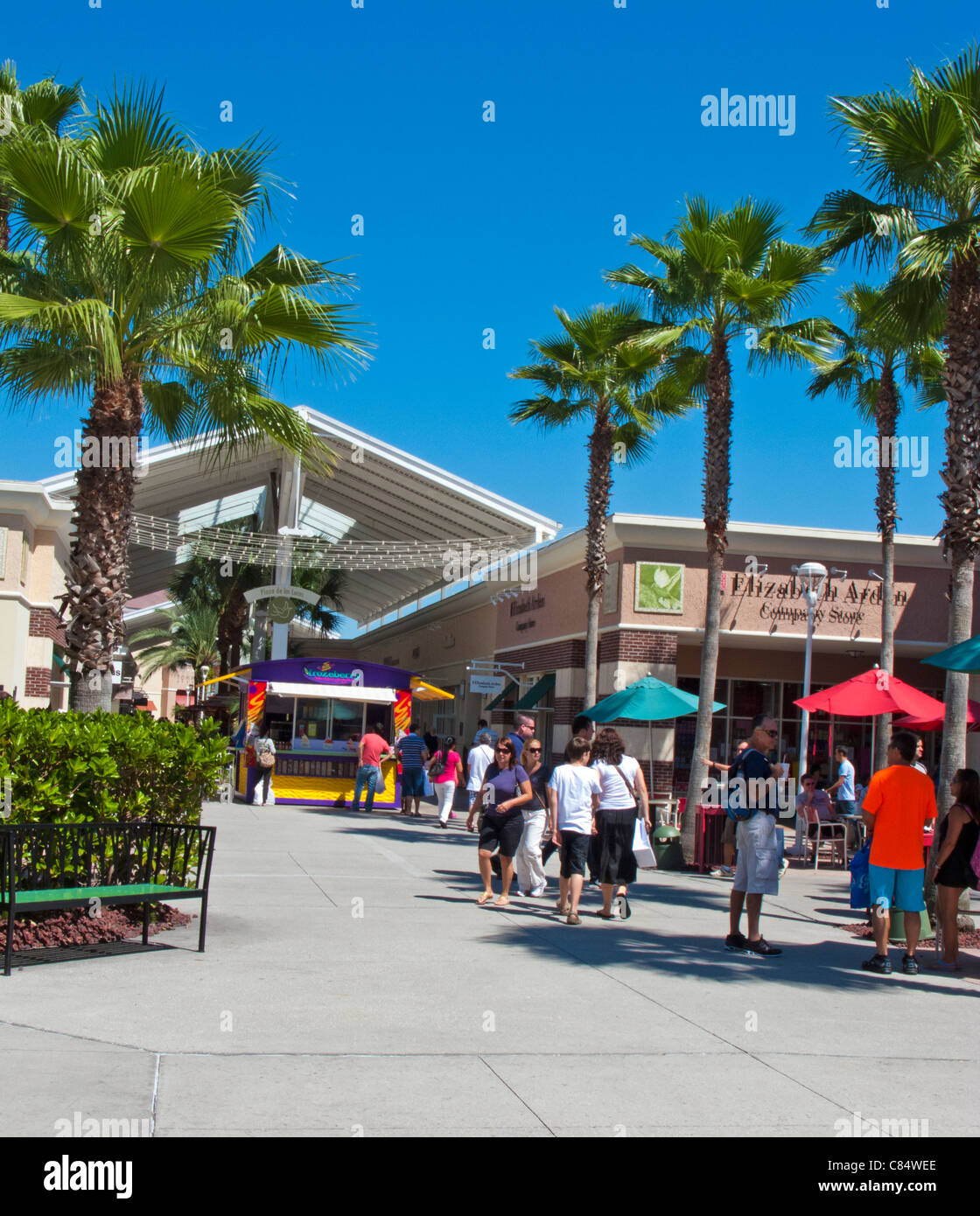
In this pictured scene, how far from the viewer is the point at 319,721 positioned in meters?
25.3

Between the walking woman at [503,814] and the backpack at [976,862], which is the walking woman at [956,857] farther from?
the walking woman at [503,814]

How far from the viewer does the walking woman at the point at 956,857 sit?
8.90m

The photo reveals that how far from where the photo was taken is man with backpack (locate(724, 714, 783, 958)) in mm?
9023

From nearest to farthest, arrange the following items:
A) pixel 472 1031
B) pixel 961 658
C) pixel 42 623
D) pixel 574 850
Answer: pixel 472 1031 < pixel 961 658 < pixel 574 850 < pixel 42 623

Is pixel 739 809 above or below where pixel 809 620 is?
below

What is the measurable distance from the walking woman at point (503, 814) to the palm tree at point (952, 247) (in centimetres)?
391

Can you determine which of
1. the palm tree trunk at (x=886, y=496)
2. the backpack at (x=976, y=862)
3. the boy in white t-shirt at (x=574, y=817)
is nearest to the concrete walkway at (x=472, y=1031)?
the boy in white t-shirt at (x=574, y=817)

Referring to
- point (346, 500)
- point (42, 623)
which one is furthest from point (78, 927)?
point (346, 500)

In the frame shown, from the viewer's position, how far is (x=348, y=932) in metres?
9.37

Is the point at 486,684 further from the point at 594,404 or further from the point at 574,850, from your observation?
the point at 574,850

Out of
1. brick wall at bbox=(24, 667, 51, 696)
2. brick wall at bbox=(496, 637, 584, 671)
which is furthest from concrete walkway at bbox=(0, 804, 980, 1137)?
brick wall at bbox=(24, 667, 51, 696)

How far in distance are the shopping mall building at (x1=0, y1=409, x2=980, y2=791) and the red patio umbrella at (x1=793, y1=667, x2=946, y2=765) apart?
15.3ft

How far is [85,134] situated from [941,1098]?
9921 millimetres

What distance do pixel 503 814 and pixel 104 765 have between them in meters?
4.13
